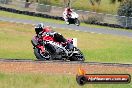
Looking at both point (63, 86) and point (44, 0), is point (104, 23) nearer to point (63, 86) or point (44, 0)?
point (44, 0)

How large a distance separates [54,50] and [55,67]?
3518 millimetres

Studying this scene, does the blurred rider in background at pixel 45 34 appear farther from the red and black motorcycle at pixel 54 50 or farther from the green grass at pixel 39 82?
the green grass at pixel 39 82

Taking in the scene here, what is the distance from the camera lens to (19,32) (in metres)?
33.7

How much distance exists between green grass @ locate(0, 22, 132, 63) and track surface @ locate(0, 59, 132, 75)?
6.11 m

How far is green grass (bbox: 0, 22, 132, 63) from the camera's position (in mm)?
24906

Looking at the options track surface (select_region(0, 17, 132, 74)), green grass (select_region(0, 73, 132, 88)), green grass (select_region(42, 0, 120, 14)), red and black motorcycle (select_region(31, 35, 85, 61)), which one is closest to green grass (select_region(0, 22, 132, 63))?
red and black motorcycle (select_region(31, 35, 85, 61))

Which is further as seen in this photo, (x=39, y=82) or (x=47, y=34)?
(x=47, y=34)

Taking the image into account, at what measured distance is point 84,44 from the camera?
30750mm

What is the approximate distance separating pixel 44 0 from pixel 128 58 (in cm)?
3972

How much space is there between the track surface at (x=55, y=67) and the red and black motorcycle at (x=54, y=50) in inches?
121

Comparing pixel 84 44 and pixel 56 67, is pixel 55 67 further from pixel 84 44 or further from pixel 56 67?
pixel 84 44

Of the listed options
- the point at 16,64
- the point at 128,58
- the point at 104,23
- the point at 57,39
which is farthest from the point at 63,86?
the point at 104,23

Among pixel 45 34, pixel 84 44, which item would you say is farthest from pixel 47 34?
pixel 84 44

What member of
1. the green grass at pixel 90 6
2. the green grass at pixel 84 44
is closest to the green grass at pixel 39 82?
the green grass at pixel 84 44
